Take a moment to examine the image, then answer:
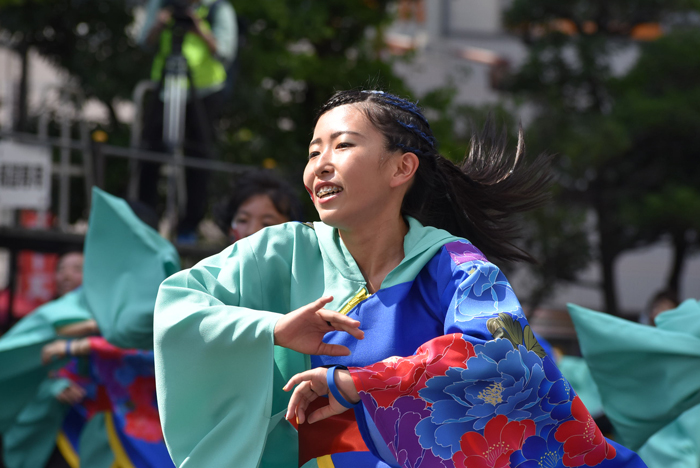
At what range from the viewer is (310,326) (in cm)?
159

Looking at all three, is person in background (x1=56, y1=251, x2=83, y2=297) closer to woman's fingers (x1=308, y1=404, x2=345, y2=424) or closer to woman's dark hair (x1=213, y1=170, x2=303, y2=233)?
woman's dark hair (x1=213, y1=170, x2=303, y2=233)

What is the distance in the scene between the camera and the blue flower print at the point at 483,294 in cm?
166

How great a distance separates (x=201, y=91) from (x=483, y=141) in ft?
10.2

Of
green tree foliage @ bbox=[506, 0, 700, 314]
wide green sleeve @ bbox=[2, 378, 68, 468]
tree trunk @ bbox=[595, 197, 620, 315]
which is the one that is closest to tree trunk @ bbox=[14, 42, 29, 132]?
wide green sleeve @ bbox=[2, 378, 68, 468]

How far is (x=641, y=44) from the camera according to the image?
10.9 metres

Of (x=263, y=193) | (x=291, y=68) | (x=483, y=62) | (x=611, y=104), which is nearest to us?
(x=263, y=193)

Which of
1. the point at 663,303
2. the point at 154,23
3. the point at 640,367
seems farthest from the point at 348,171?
the point at 663,303

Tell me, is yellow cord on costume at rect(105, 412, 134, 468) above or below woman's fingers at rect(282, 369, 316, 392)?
below

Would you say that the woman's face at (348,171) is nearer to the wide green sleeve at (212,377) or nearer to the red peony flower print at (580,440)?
the wide green sleeve at (212,377)

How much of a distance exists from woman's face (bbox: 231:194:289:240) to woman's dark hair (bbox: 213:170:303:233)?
0.02 meters

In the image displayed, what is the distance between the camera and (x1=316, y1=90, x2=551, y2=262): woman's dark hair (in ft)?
6.48

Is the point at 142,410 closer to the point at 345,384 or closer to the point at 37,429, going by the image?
the point at 37,429

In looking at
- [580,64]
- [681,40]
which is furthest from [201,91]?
[681,40]

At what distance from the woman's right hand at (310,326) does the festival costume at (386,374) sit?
0.03 meters
